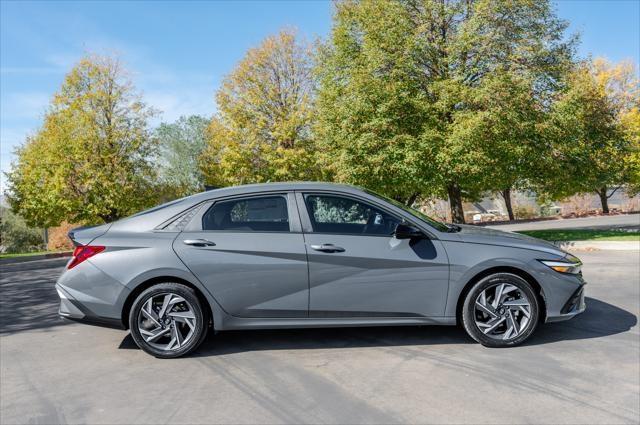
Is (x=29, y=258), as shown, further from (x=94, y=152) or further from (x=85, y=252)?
(x=85, y=252)

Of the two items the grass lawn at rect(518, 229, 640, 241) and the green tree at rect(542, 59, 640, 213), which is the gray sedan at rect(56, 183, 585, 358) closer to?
the grass lawn at rect(518, 229, 640, 241)

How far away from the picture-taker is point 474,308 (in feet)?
15.1

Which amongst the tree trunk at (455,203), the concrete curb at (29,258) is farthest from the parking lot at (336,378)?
the concrete curb at (29,258)

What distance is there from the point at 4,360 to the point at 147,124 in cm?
2481

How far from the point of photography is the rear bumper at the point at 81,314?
183 inches

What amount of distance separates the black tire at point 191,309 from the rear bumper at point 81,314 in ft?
0.65

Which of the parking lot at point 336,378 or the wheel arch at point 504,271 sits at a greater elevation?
the wheel arch at point 504,271

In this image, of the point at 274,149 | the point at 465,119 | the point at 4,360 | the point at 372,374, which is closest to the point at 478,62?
the point at 465,119

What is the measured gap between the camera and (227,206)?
4.86m

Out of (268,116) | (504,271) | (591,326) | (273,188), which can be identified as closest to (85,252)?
(273,188)

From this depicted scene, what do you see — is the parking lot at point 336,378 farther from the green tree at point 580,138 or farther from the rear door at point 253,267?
the green tree at point 580,138

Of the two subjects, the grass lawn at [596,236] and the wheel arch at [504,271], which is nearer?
the wheel arch at [504,271]

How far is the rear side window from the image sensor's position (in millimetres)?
4750

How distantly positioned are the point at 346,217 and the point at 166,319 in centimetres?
197
